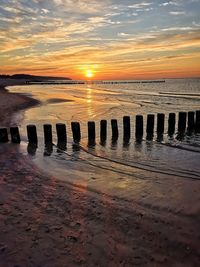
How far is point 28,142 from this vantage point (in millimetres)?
11562

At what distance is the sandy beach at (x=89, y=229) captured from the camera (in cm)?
407

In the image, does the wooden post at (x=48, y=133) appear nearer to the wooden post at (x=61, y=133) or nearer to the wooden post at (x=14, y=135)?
the wooden post at (x=61, y=133)

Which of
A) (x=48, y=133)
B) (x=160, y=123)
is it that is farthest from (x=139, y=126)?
(x=48, y=133)

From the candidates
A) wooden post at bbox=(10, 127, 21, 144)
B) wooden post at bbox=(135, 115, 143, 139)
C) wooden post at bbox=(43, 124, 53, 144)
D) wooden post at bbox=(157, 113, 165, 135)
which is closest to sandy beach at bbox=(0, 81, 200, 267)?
wooden post at bbox=(10, 127, 21, 144)

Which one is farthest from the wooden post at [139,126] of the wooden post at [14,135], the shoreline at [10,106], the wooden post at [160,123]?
the shoreline at [10,106]

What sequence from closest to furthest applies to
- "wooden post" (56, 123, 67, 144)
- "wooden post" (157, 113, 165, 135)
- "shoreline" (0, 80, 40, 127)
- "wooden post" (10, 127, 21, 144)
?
"wooden post" (10, 127, 21, 144)
"wooden post" (56, 123, 67, 144)
"wooden post" (157, 113, 165, 135)
"shoreline" (0, 80, 40, 127)

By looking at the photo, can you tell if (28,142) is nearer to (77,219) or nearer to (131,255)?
(77,219)

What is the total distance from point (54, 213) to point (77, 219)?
0.47 meters

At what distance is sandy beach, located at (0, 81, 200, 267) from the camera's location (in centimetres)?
407

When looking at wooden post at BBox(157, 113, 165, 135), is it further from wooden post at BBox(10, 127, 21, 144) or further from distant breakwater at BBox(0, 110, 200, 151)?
wooden post at BBox(10, 127, 21, 144)

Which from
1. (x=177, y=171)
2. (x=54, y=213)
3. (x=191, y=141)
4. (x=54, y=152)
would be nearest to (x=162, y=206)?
(x=54, y=213)

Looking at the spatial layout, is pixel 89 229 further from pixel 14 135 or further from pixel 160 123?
pixel 160 123

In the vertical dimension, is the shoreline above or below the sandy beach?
below

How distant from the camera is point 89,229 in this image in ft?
15.8
